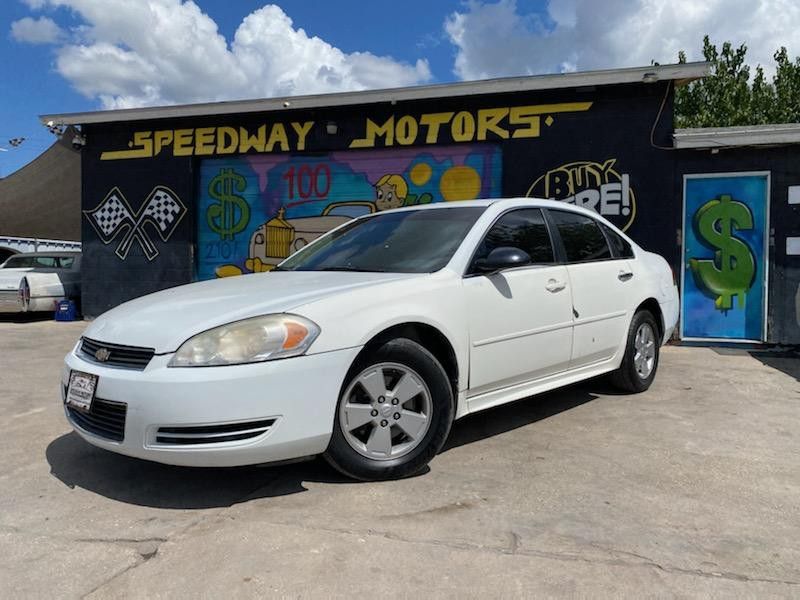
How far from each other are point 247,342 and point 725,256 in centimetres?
758

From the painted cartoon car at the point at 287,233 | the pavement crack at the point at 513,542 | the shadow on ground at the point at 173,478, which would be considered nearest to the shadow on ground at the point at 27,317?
the painted cartoon car at the point at 287,233

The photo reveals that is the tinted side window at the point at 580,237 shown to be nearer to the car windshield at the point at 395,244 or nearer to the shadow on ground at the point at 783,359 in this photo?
the car windshield at the point at 395,244

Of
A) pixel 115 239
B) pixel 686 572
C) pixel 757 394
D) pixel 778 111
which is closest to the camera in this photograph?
pixel 686 572

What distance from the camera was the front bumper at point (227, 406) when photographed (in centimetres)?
285

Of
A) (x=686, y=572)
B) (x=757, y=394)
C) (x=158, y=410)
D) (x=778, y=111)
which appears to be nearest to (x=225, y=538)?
(x=158, y=410)

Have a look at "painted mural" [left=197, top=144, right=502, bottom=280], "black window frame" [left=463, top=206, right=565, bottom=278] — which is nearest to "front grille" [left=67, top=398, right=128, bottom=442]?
"black window frame" [left=463, top=206, right=565, bottom=278]

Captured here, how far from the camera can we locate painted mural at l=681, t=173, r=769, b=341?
8.41m

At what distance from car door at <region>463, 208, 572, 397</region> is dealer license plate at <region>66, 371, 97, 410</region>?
6.54 ft

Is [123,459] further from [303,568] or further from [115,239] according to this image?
[115,239]

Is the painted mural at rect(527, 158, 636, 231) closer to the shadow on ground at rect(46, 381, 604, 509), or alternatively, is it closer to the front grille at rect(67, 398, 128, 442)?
the shadow on ground at rect(46, 381, 604, 509)

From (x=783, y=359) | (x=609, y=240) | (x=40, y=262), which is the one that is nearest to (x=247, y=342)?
(x=609, y=240)

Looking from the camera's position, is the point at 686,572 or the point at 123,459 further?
the point at 123,459

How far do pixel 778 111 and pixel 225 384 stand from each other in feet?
103

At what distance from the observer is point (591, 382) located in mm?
5805
